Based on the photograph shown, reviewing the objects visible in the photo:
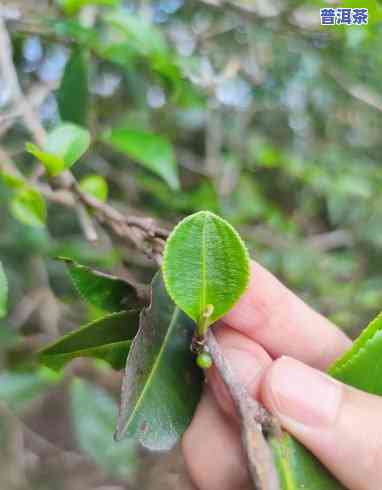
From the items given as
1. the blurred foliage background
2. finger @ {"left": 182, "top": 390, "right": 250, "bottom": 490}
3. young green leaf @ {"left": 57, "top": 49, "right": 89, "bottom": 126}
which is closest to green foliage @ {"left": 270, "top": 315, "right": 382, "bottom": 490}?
finger @ {"left": 182, "top": 390, "right": 250, "bottom": 490}

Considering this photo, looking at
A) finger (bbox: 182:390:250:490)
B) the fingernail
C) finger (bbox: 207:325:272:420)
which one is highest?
the fingernail

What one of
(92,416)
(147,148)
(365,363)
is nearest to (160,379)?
(365,363)

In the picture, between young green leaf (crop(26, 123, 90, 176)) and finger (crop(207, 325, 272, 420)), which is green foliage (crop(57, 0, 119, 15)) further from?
finger (crop(207, 325, 272, 420))

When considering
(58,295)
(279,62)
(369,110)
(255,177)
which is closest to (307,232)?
(255,177)

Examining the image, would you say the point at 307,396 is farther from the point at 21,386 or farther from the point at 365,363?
the point at 21,386

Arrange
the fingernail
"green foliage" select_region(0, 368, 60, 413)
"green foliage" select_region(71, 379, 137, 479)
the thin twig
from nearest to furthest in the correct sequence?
the thin twig, the fingernail, "green foliage" select_region(0, 368, 60, 413), "green foliage" select_region(71, 379, 137, 479)

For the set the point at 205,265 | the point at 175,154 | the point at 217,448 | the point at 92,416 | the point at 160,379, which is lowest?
the point at 92,416
